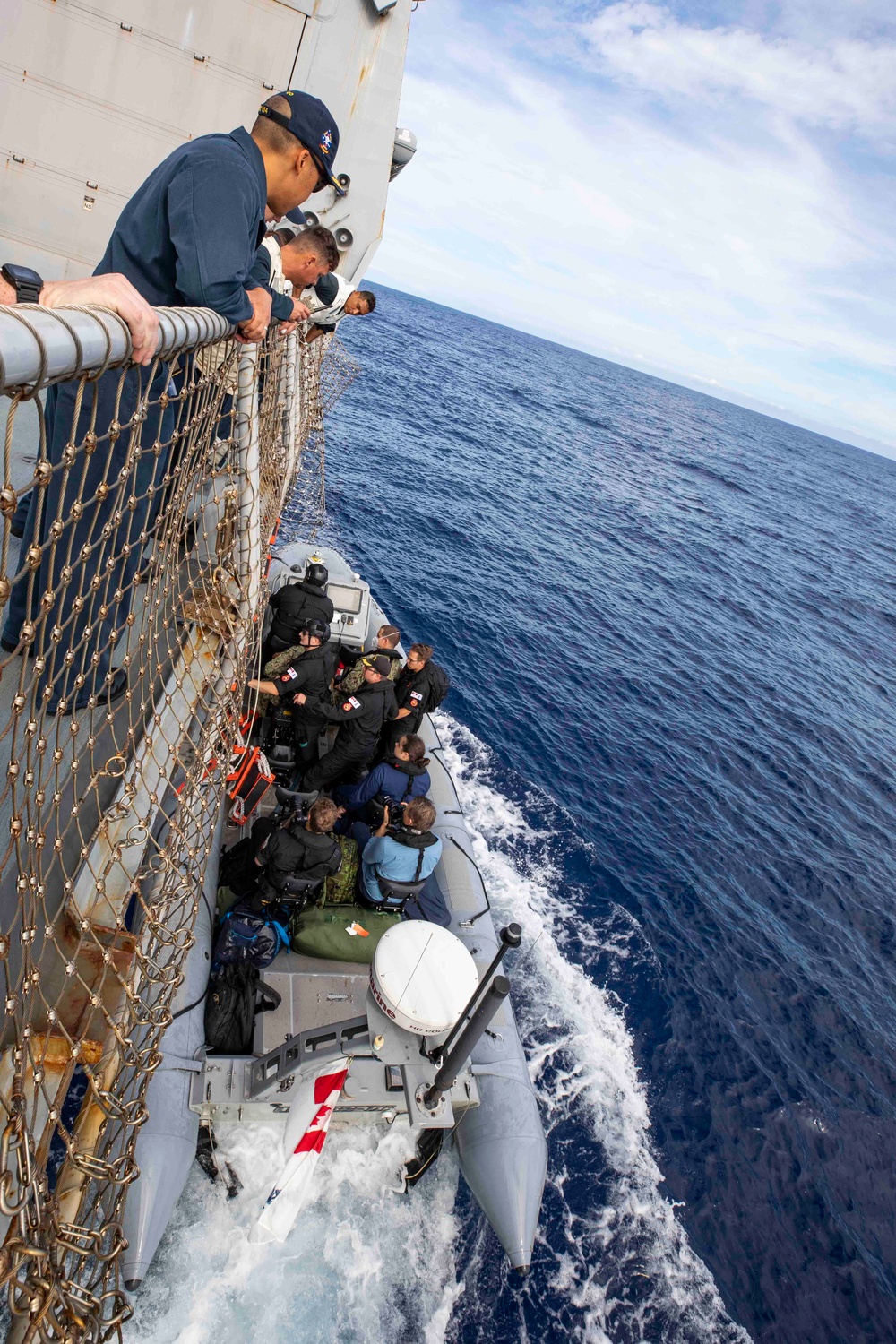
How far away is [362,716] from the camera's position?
298 inches

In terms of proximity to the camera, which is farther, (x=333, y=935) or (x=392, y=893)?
(x=392, y=893)

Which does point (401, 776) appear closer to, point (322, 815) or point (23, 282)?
point (322, 815)

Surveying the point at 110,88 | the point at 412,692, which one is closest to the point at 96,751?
the point at 412,692

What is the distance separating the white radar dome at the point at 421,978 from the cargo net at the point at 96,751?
229 cm

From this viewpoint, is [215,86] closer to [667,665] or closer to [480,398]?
[667,665]

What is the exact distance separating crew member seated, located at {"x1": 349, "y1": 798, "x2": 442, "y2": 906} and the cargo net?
2.38m

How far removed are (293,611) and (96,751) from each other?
499cm

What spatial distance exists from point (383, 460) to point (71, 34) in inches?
1107

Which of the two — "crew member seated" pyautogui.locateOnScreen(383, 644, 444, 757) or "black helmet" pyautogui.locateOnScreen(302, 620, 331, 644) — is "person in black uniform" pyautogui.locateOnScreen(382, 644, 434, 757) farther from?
"black helmet" pyautogui.locateOnScreen(302, 620, 331, 644)

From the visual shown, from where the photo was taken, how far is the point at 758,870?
1537cm

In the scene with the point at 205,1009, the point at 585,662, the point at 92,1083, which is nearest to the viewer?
the point at 92,1083

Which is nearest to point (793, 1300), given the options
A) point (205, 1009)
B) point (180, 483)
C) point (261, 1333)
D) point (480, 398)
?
point (261, 1333)

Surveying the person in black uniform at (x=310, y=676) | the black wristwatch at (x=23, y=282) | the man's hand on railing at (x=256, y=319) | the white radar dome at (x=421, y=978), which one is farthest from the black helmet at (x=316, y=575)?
the black wristwatch at (x=23, y=282)

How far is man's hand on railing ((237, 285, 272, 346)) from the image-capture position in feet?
8.23
